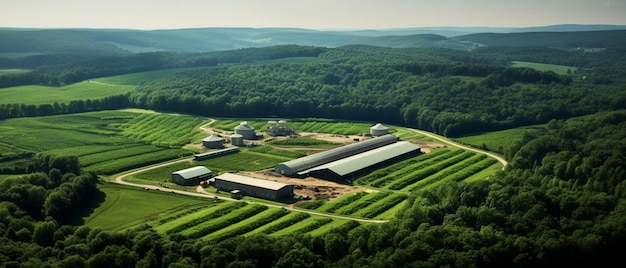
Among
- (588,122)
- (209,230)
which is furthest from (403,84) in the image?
(209,230)

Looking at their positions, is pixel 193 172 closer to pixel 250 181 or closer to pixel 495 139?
pixel 250 181

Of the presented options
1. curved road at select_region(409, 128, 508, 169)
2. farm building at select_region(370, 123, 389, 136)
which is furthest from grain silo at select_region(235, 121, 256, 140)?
curved road at select_region(409, 128, 508, 169)

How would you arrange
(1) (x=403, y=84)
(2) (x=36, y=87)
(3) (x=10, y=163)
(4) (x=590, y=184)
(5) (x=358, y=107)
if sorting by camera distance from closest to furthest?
1. (4) (x=590, y=184)
2. (3) (x=10, y=163)
3. (5) (x=358, y=107)
4. (1) (x=403, y=84)
5. (2) (x=36, y=87)

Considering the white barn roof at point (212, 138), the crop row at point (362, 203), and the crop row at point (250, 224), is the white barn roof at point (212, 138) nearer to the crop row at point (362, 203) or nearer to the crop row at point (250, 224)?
the crop row at point (362, 203)

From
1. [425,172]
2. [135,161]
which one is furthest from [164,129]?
[425,172]

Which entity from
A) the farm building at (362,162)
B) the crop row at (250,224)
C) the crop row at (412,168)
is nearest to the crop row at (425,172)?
the crop row at (412,168)

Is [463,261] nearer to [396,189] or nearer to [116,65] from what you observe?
[396,189]
